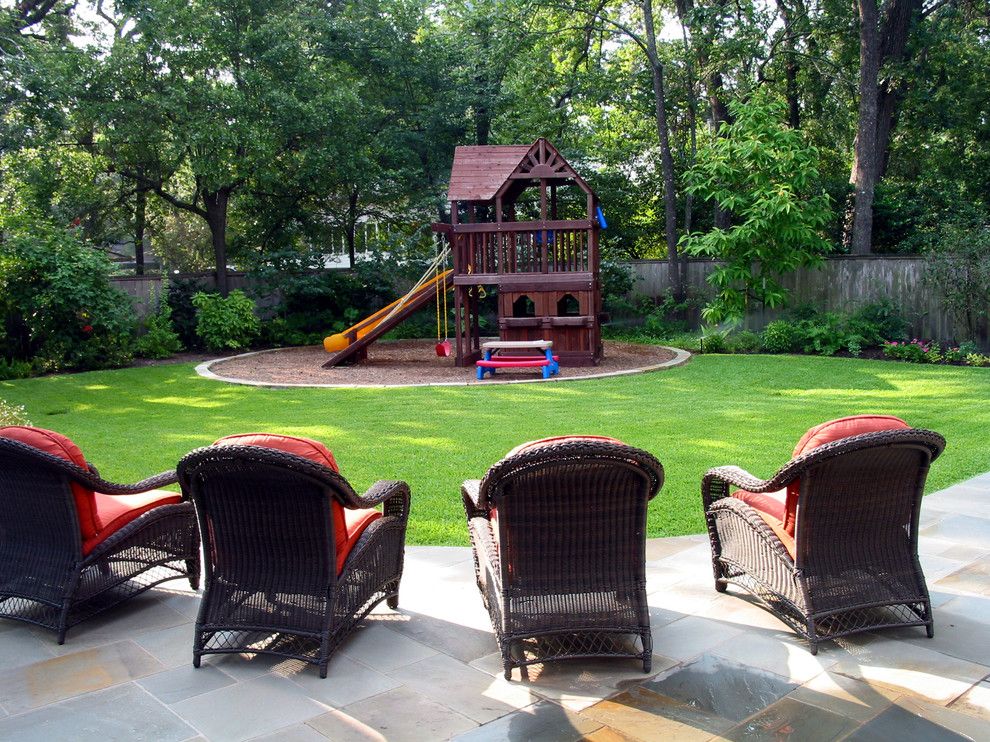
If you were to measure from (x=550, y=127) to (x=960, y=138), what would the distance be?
1013 centimetres

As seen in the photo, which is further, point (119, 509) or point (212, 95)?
point (212, 95)

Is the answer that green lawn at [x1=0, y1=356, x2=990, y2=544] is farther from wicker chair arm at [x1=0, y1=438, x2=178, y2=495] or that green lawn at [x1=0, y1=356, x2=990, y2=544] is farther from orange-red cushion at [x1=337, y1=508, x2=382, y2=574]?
wicker chair arm at [x1=0, y1=438, x2=178, y2=495]

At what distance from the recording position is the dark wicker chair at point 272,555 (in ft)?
11.5

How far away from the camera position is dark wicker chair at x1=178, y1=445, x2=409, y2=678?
351 centimetres

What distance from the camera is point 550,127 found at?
73.9 ft

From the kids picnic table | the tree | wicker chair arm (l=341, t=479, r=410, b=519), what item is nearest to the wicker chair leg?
wicker chair arm (l=341, t=479, r=410, b=519)

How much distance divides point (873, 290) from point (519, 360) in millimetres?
7883

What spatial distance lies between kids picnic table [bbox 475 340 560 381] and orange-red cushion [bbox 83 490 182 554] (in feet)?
29.8

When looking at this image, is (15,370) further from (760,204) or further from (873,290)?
(873,290)

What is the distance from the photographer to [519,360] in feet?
45.4

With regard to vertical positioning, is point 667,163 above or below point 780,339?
above

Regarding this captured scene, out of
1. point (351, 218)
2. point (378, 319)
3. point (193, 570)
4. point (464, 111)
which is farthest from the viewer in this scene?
point (351, 218)

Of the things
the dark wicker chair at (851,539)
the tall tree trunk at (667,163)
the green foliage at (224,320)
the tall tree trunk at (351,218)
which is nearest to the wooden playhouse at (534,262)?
the tall tree trunk at (667,163)

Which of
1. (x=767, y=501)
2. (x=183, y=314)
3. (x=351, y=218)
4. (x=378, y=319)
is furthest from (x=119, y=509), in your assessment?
(x=351, y=218)
